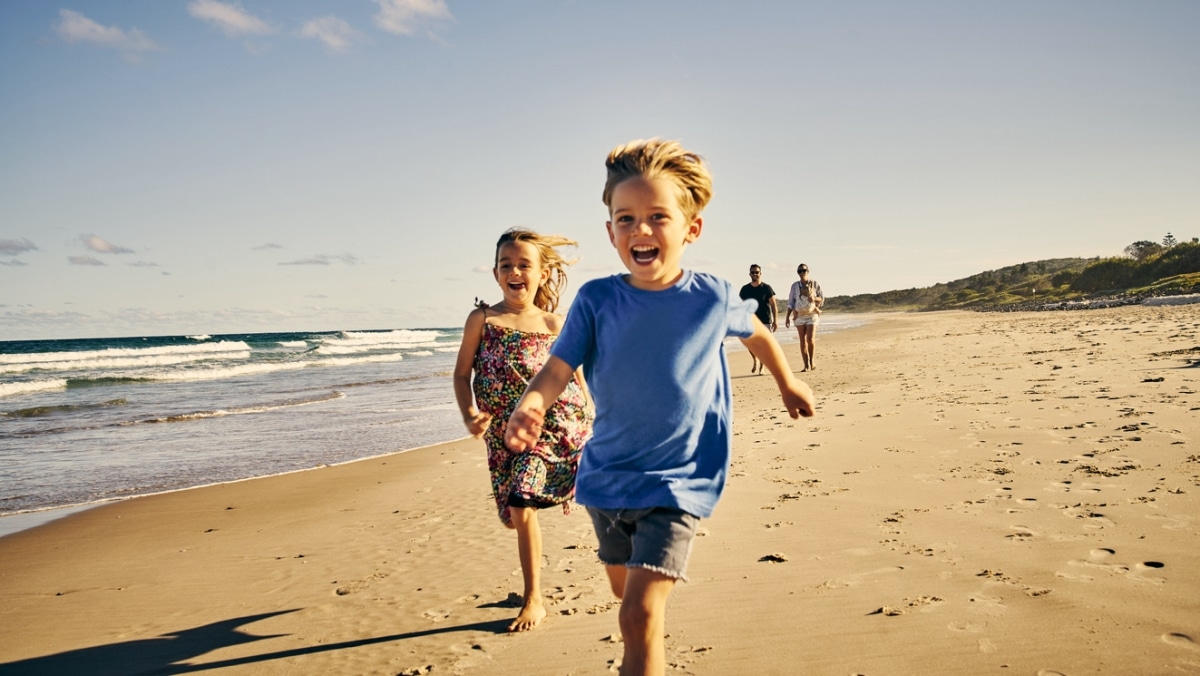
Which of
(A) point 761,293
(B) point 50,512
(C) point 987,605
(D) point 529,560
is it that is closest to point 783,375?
(C) point 987,605

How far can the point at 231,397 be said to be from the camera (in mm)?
17891

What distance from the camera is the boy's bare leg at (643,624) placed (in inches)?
84.5

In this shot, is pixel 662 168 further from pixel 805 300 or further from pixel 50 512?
pixel 805 300

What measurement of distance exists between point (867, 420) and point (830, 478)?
2.65 meters

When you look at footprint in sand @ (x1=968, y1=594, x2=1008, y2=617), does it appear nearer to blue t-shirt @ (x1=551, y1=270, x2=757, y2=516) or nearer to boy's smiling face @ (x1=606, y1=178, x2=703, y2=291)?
blue t-shirt @ (x1=551, y1=270, x2=757, y2=516)

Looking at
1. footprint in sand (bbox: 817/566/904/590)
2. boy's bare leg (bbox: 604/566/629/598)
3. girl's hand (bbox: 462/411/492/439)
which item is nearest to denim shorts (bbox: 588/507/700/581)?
boy's bare leg (bbox: 604/566/629/598)

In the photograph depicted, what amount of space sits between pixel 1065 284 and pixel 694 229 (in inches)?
2420

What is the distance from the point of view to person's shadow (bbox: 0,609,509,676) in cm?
343

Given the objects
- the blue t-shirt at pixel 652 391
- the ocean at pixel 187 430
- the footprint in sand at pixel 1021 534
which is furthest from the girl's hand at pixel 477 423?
the ocean at pixel 187 430

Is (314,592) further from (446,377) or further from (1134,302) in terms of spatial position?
(1134,302)

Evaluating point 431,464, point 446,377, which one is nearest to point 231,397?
point 446,377

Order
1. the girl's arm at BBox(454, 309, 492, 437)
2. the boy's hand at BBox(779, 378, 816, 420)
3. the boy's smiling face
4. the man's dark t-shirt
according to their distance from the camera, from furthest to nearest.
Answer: the man's dark t-shirt, the girl's arm at BBox(454, 309, 492, 437), the boy's hand at BBox(779, 378, 816, 420), the boy's smiling face

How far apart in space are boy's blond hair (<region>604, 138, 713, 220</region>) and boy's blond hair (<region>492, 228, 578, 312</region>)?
159 cm

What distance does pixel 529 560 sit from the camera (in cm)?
360
